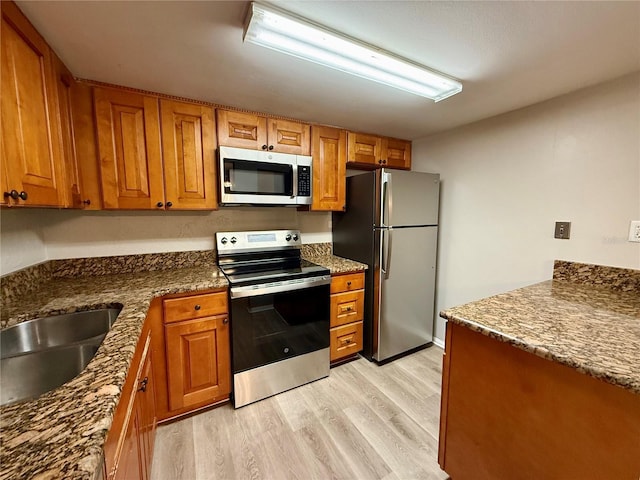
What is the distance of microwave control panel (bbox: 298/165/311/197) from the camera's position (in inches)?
84.4

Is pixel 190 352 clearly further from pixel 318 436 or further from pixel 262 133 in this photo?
pixel 262 133

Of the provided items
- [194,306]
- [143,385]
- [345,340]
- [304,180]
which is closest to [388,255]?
[345,340]

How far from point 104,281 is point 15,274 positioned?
1.28ft

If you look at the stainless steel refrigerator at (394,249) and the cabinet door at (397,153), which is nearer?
the stainless steel refrigerator at (394,249)

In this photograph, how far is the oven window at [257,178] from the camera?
1.88 m

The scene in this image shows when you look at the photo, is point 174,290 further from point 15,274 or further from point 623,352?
point 623,352

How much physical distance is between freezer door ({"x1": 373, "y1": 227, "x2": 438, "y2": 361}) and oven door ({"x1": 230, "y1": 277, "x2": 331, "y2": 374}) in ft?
1.72

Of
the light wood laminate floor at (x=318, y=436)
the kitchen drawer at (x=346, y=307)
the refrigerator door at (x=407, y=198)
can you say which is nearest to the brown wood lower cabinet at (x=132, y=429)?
the light wood laminate floor at (x=318, y=436)

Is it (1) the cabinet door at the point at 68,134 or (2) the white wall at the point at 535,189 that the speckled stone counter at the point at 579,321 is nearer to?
(2) the white wall at the point at 535,189

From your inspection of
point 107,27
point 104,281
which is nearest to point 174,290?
point 104,281

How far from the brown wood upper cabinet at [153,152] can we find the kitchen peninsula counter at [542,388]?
69.4 inches

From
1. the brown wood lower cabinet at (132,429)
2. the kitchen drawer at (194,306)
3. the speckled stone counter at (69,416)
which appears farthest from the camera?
the kitchen drawer at (194,306)

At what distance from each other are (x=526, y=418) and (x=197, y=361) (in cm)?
171

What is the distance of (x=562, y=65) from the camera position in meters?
1.40
